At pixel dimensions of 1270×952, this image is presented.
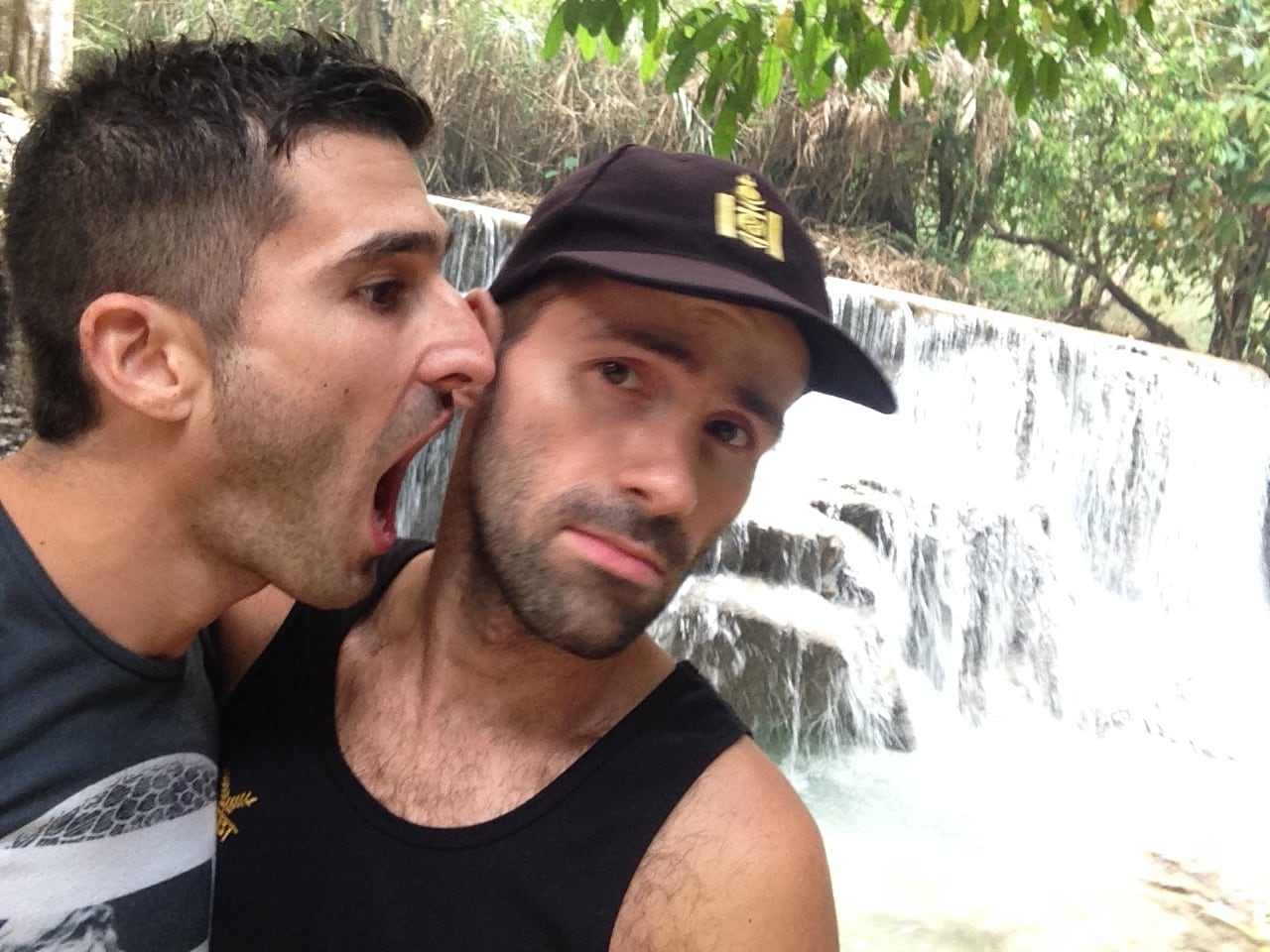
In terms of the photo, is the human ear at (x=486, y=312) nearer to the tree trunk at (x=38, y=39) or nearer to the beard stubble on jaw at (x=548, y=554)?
the beard stubble on jaw at (x=548, y=554)

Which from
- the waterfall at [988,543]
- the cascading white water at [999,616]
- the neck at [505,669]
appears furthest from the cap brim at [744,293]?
the waterfall at [988,543]

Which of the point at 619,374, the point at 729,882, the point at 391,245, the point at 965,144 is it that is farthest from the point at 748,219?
the point at 965,144

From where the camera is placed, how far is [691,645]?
245 cm

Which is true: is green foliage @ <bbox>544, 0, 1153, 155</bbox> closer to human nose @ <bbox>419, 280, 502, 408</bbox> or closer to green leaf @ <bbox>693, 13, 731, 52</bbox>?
green leaf @ <bbox>693, 13, 731, 52</bbox>

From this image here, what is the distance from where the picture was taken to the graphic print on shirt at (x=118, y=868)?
0.61 metres

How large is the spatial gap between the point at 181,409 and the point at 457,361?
0.19 m

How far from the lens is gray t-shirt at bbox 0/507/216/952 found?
0.60 meters

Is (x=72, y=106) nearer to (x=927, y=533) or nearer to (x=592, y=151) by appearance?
(x=592, y=151)

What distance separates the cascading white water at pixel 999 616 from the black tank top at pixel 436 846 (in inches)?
56.9

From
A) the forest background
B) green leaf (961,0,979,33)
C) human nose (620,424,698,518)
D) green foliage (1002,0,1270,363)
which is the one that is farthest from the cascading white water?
human nose (620,424,698,518)

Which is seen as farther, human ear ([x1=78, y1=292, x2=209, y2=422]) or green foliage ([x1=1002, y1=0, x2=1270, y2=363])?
green foliage ([x1=1002, y1=0, x2=1270, y2=363])

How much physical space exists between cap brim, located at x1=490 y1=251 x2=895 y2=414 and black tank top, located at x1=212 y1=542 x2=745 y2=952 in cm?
28

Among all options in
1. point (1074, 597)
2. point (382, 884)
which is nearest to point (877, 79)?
point (1074, 597)

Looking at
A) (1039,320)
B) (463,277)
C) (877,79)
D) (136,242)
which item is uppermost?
(136,242)
